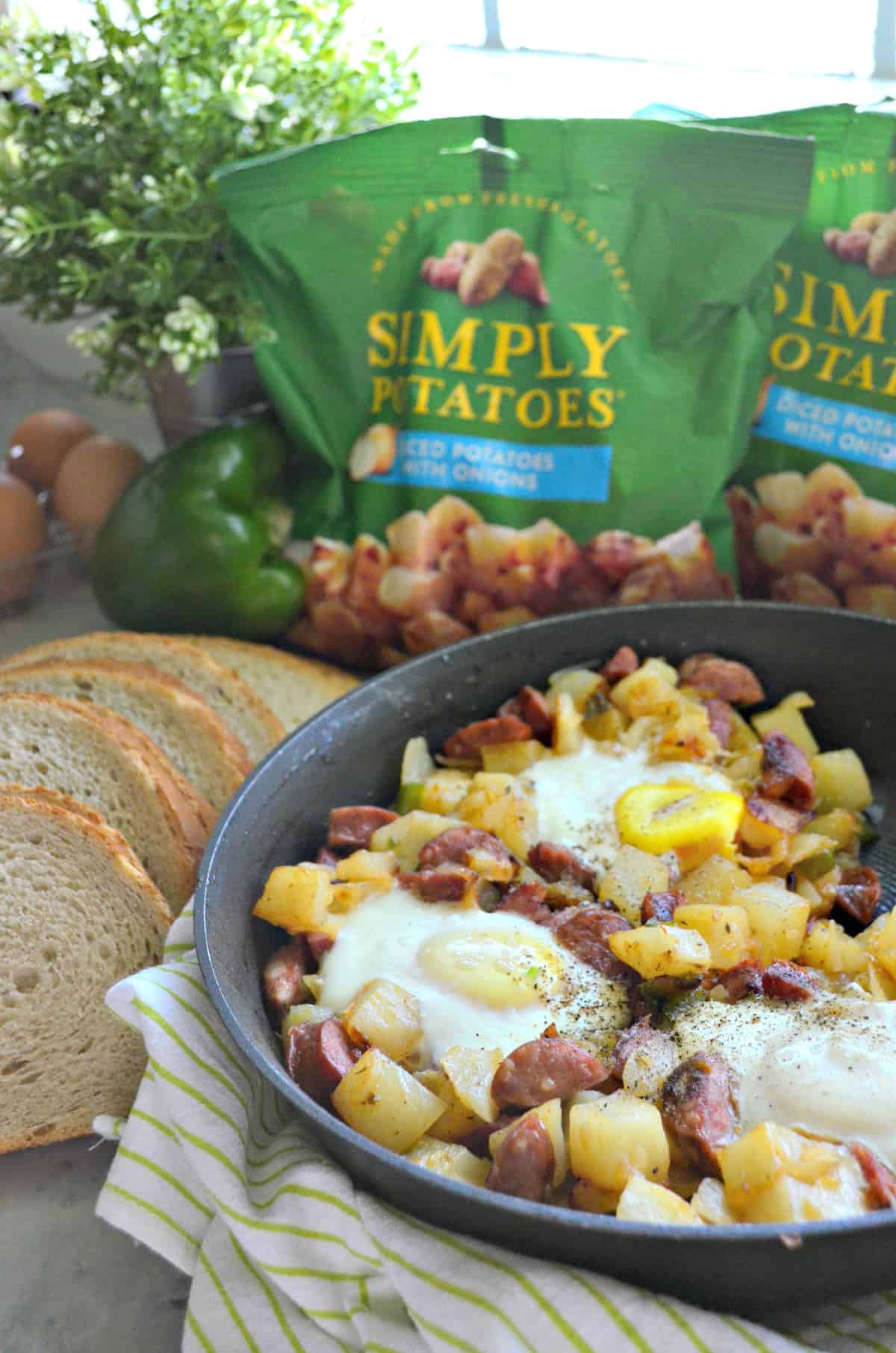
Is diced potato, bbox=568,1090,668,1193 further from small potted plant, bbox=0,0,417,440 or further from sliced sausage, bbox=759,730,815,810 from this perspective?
small potted plant, bbox=0,0,417,440

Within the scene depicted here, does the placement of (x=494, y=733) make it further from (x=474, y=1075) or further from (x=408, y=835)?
(x=474, y=1075)

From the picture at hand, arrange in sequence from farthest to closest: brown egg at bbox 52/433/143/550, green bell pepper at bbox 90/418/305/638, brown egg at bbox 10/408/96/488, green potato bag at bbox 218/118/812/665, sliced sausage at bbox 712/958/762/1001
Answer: brown egg at bbox 10/408/96/488, brown egg at bbox 52/433/143/550, green bell pepper at bbox 90/418/305/638, green potato bag at bbox 218/118/812/665, sliced sausage at bbox 712/958/762/1001

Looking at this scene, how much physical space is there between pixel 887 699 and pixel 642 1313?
3.27ft

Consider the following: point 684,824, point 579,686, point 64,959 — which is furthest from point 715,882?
point 64,959

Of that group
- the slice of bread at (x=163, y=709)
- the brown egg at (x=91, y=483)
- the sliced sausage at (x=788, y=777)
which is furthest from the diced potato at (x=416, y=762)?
the brown egg at (x=91, y=483)

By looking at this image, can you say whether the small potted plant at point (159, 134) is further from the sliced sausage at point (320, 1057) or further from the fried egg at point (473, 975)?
the sliced sausage at point (320, 1057)

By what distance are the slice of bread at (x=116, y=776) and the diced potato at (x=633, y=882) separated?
542mm

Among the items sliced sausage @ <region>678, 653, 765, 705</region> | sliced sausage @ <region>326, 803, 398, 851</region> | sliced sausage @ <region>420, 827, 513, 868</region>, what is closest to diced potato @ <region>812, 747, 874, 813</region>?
sliced sausage @ <region>678, 653, 765, 705</region>

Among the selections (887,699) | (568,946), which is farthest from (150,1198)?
(887,699)

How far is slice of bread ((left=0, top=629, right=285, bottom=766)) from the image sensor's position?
1.92 metres

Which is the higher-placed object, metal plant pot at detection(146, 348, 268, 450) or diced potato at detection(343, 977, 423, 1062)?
metal plant pot at detection(146, 348, 268, 450)

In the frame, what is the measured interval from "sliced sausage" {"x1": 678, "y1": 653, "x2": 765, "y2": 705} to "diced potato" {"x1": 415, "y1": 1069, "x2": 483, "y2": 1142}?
2.55 ft

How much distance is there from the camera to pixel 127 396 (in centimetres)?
244

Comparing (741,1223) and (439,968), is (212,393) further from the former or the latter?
(741,1223)
